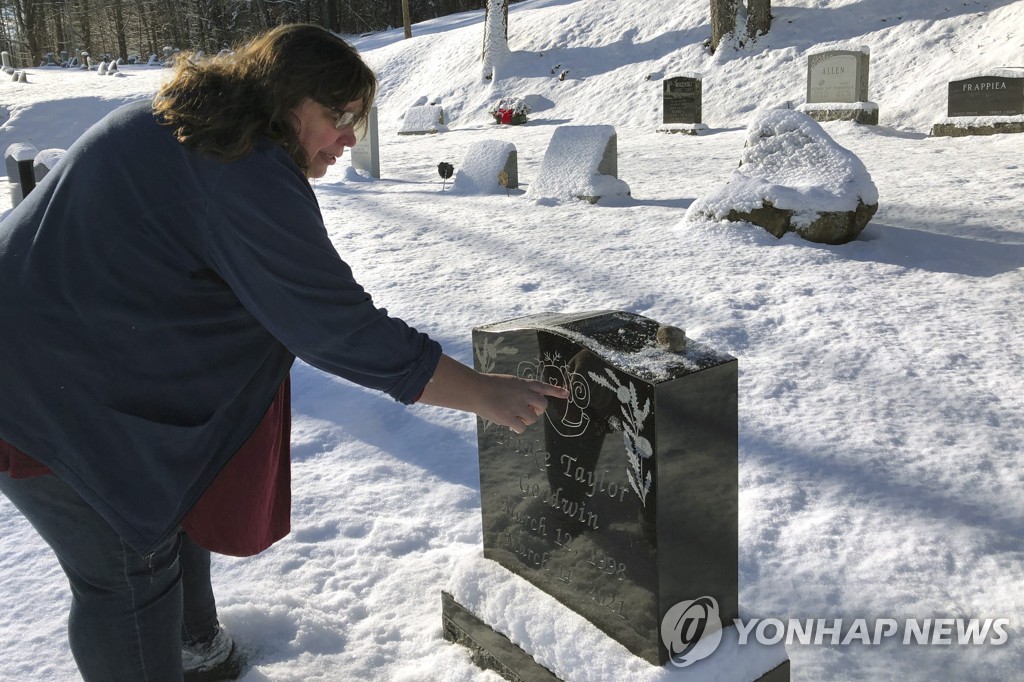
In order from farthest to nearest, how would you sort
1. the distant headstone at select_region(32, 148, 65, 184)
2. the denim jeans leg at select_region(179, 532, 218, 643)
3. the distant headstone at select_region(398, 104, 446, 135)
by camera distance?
the distant headstone at select_region(398, 104, 446, 135)
the distant headstone at select_region(32, 148, 65, 184)
the denim jeans leg at select_region(179, 532, 218, 643)

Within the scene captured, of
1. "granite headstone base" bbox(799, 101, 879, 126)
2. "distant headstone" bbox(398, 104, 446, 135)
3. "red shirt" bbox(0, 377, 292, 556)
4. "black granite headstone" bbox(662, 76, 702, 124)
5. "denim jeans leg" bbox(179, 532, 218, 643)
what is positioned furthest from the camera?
"distant headstone" bbox(398, 104, 446, 135)

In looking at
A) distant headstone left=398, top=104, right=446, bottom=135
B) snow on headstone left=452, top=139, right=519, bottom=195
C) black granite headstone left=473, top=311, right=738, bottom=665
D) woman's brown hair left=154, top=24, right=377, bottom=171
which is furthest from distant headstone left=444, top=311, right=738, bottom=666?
distant headstone left=398, top=104, right=446, bottom=135

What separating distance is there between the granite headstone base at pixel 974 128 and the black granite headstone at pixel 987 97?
0.34m

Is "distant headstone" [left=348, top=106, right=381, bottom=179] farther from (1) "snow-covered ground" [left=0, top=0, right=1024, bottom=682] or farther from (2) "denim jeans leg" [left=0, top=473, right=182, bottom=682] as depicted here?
(2) "denim jeans leg" [left=0, top=473, right=182, bottom=682]

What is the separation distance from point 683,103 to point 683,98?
8cm

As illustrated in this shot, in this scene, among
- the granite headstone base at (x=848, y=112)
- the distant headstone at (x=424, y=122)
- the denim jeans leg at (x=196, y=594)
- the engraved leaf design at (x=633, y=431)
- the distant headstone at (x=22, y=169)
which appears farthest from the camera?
the distant headstone at (x=424, y=122)

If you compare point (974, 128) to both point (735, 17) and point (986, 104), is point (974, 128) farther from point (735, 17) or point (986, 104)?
point (735, 17)

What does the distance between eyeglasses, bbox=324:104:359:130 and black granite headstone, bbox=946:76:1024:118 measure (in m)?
11.8

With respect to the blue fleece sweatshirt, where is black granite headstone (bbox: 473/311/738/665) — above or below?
below

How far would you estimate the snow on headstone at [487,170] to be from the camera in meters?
9.23

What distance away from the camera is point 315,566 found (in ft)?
9.46

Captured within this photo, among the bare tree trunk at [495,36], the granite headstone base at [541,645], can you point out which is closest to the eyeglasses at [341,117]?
the granite headstone base at [541,645]

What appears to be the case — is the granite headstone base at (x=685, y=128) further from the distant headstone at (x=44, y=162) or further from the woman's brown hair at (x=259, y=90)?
the woman's brown hair at (x=259, y=90)

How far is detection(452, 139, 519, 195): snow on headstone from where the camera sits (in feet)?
30.3
